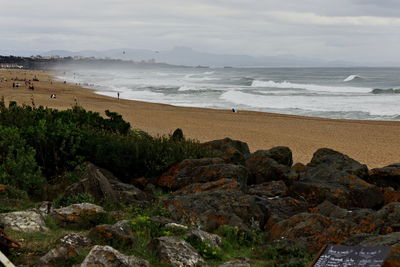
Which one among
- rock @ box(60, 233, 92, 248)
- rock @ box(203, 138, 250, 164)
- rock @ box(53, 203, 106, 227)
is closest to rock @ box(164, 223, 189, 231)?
rock @ box(53, 203, 106, 227)

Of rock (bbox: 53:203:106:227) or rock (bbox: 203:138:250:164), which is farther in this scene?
rock (bbox: 203:138:250:164)

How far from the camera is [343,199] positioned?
816 centimetres

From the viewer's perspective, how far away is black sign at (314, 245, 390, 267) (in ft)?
15.1

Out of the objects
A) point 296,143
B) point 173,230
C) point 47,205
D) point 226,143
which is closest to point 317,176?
point 226,143

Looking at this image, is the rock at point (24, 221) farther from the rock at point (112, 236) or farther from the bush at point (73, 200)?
the bush at point (73, 200)

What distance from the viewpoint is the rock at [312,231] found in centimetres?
597

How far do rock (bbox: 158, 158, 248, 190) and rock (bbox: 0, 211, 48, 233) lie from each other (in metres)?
3.23

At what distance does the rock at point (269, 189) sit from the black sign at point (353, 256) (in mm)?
3532

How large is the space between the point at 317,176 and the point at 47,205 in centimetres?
473

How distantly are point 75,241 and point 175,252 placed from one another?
3.54ft

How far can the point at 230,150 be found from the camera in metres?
10.7

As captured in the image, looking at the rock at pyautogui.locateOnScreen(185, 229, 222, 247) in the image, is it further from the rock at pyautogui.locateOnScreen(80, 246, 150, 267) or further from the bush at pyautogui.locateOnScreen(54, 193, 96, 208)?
the bush at pyautogui.locateOnScreen(54, 193, 96, 208)

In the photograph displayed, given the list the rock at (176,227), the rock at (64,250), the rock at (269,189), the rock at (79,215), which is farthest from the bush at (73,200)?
the rock at (269,189)

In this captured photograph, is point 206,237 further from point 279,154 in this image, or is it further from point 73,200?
point 279,154
